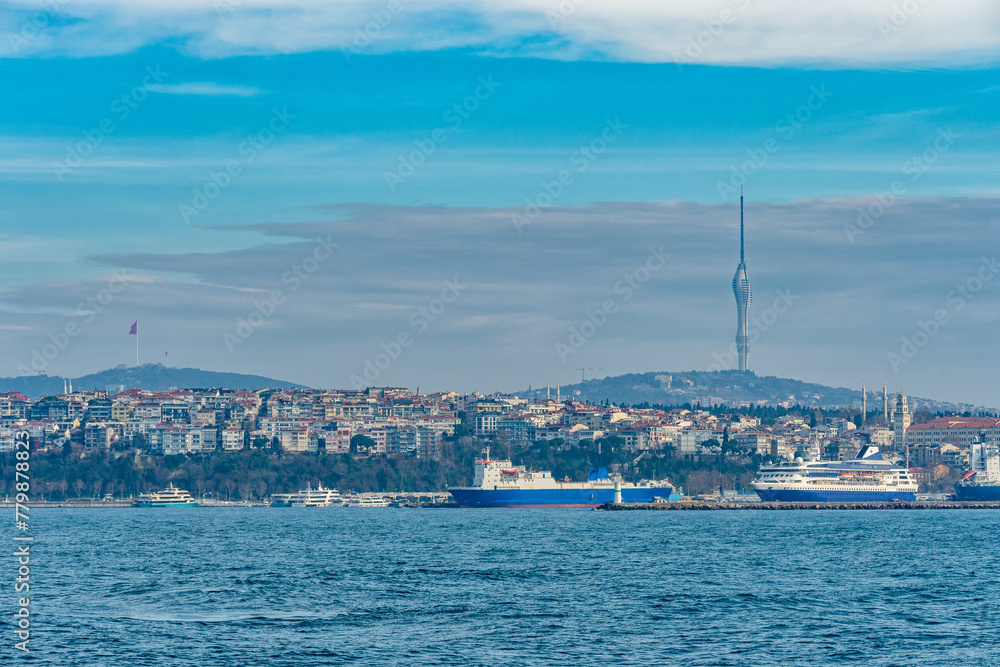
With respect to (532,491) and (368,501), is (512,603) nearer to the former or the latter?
(532,491)

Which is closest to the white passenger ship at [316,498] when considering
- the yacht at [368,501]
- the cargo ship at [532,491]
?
the yacht at [368,501]

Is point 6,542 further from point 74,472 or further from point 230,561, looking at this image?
point 74,472

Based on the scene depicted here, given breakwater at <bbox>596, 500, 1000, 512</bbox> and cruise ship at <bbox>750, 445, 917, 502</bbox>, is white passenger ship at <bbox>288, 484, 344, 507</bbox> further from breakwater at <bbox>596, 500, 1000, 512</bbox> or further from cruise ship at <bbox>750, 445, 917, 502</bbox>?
cruise ship at <bbox>750, 445, 917, 502</bbox>

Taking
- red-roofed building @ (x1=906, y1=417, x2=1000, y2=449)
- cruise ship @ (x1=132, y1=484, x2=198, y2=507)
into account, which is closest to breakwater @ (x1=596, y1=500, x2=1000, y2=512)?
cruise ship @ (x1=132, y1=484, x2=198, y2=507)

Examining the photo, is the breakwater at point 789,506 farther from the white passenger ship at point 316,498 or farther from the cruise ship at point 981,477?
the white passenger ship at point 316,498

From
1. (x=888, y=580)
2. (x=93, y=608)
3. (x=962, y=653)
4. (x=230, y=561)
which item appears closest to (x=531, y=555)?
(x=230, y=561)
